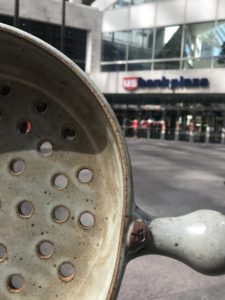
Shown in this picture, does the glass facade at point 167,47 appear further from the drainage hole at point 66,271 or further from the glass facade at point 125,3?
the drainage hole at point 66,271

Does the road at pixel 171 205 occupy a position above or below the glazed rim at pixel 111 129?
below

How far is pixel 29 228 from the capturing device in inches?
47.6

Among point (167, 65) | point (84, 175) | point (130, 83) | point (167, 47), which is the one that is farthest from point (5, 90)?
point (167, 47)

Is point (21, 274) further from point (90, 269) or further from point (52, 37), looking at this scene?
point (52, 37)

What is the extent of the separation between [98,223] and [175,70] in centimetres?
2354

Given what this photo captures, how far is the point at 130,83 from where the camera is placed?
25.4 meters

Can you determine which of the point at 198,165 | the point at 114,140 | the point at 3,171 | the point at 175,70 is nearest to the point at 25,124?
the point at 3,171

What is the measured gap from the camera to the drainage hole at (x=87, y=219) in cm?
123

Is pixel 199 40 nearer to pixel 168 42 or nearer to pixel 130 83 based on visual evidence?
pixel 168 42

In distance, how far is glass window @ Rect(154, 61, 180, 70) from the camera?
2446 cm

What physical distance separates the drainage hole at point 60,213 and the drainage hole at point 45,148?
152 millimetres

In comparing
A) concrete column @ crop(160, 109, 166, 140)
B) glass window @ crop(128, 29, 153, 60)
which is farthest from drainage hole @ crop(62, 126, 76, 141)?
concrete column @ crop(160, 109, 166, 140)

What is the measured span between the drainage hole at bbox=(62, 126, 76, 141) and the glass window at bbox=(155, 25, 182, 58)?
24.0 metres

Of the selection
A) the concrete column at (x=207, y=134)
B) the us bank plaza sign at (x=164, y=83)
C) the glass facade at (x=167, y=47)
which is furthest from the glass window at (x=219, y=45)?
the concrete column at (x=207, y=134)
